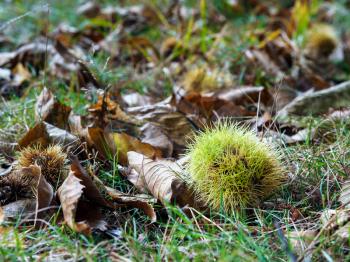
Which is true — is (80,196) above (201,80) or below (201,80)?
above

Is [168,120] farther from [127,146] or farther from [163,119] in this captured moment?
[127,146]

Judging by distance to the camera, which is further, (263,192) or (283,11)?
(283,11)

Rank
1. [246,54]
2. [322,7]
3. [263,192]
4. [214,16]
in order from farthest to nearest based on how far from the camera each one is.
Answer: [322,7]
[214,16]
[246,54]
[263,192]

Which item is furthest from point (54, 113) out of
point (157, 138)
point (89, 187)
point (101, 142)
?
point (89, 187)

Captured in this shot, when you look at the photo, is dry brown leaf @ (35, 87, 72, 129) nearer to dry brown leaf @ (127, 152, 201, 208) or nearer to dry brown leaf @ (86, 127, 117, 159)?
dry brown leaf @ (86, 127, 117, 159)

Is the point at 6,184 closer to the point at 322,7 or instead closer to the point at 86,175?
the point at 86,175

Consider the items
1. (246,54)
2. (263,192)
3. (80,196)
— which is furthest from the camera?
(246,54)

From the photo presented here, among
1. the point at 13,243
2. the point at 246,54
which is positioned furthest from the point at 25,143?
the point at 246,54

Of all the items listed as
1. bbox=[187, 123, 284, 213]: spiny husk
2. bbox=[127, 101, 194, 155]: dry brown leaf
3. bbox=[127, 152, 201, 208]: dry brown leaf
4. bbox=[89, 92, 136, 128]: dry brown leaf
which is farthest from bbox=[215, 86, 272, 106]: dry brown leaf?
bbox=[187, 123, 284, 213]: spiny husk
